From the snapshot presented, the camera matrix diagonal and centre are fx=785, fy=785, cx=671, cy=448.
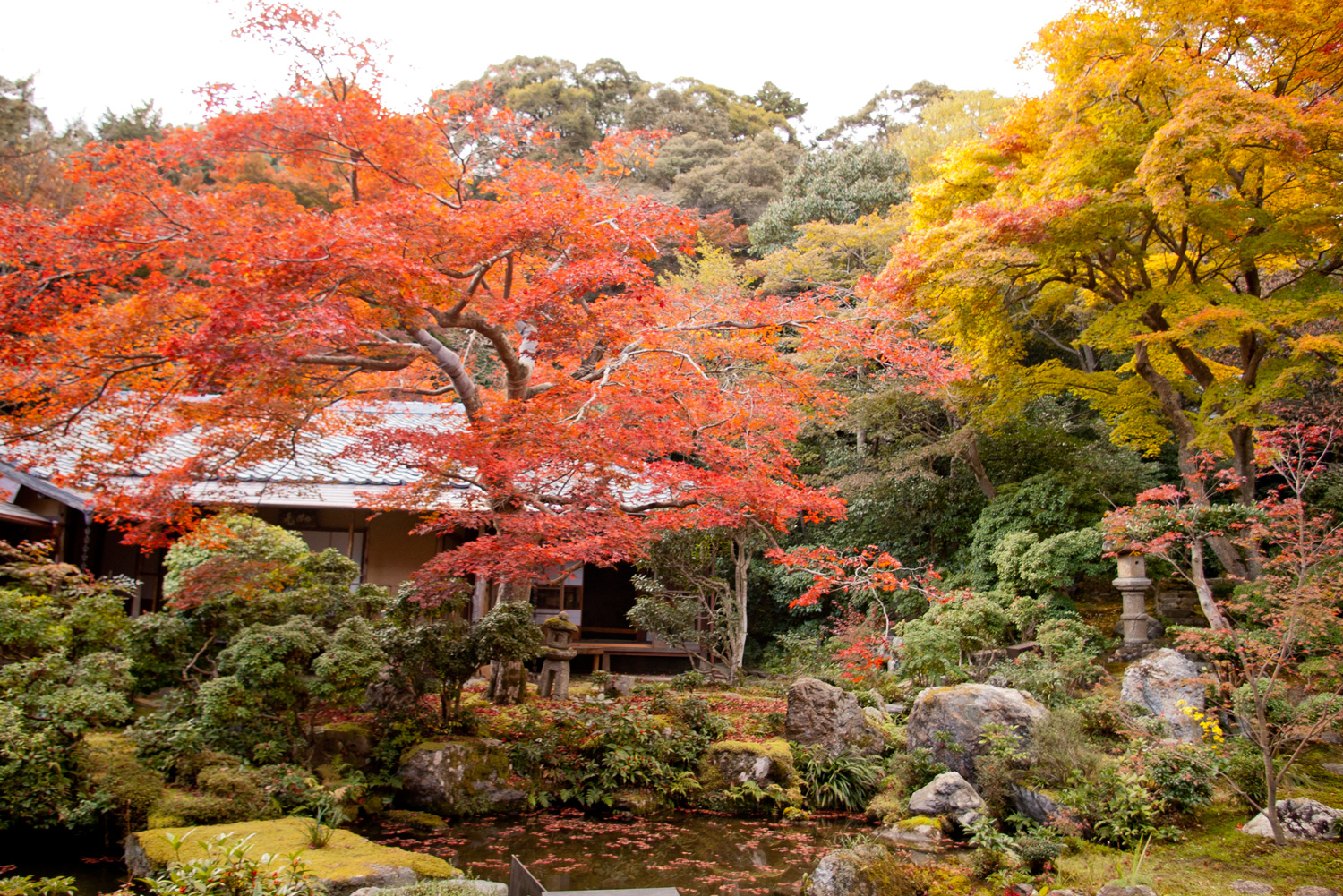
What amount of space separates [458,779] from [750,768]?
2855 millimetres

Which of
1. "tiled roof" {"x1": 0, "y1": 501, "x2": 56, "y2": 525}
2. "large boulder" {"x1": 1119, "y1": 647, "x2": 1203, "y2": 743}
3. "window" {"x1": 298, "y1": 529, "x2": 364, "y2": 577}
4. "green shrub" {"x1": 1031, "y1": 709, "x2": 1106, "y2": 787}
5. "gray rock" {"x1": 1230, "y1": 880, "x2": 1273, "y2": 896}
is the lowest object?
Result: "gray rock" {"x1": 1230, "y1": 880, "x2": 1273, "y2": 896}

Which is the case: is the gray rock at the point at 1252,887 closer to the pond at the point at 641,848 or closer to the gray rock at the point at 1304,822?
the gray rock at the point at 1304,822

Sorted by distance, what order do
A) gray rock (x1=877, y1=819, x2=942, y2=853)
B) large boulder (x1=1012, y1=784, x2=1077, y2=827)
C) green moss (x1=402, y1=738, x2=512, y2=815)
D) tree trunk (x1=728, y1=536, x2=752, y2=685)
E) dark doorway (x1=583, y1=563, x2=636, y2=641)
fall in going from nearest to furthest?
large boulder (x1=1012, y1=784, x2=1077, y2=827)
gray rock (x1=877, y1=819, x2=942, y2=853)
green moss (x1=402, y1=738, x2=512, y2=815)
tree trunk (x1=728, y1=536, x2=752, y2=685)
dark doorway (x1=583, y1=563, x2=636, y2=641)

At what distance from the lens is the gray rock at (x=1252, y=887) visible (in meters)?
4.85

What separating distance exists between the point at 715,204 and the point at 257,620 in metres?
20.4

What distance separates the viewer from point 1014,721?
24.0 ft

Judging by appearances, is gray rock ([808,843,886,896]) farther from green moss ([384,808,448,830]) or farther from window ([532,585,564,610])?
window ([532,585,564,610])

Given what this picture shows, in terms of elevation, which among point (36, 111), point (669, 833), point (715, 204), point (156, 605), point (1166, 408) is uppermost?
point (715, 204)

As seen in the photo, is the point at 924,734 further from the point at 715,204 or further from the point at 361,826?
the point at 715,204

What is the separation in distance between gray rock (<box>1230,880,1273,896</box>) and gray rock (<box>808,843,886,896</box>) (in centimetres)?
217

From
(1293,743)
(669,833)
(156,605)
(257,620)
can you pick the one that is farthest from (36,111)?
(1293,743)

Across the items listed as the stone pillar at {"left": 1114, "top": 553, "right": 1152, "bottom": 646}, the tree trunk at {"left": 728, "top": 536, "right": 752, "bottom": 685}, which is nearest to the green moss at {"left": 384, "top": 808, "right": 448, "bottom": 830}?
the tree trunk at {"left": 728, "top": 536, "right": 752, "bottom": 685}

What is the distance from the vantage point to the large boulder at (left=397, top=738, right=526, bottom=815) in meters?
7.04

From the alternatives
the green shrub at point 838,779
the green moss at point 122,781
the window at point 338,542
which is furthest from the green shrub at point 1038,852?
the window at point 338,542
